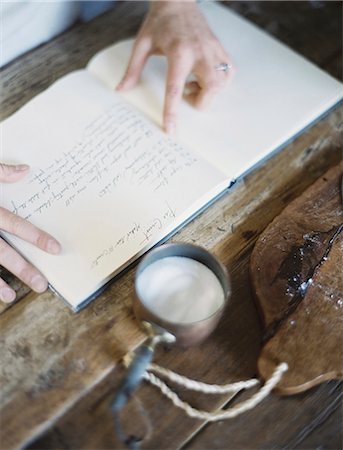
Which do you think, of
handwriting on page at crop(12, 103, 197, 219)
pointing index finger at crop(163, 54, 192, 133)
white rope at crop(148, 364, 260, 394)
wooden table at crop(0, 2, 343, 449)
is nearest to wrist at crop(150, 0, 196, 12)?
pointing index finger at crop(163, 54, 192, 133)

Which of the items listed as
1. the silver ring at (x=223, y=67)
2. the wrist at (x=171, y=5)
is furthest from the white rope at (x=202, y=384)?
the wrist at (x=171, y=5)

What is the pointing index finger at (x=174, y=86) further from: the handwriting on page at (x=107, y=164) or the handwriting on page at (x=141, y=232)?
the handwriting on page at (x=141, y=232)

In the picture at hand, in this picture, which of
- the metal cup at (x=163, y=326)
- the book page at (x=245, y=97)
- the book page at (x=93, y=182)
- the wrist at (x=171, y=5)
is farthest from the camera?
the wrist at (x=171, y=5)

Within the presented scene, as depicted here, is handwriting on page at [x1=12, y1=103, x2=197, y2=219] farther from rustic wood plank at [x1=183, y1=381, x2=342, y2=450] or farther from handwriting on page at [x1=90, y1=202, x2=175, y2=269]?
rustic wood plank at [x1=183, y1=381, x2=342, y2=450]

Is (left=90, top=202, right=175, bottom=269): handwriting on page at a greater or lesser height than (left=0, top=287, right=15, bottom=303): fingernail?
Result: lesser

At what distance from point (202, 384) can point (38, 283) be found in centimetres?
25

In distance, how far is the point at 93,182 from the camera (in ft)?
2.82

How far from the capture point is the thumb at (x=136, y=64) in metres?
0.98

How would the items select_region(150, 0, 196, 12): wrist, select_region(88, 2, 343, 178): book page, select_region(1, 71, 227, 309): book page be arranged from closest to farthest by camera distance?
1. select_region(1, 71, 227, 309): book page
2. select_region(88, 2, 343, 178): book page
3. select_region(150, 0, 196, 12): wrist

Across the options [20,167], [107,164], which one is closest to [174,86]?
[107,164]

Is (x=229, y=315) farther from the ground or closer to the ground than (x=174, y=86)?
closer to the ground

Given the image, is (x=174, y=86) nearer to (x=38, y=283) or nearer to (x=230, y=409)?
(x=38, y=283)

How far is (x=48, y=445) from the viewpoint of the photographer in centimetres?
68

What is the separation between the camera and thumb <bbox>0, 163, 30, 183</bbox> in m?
0.83
